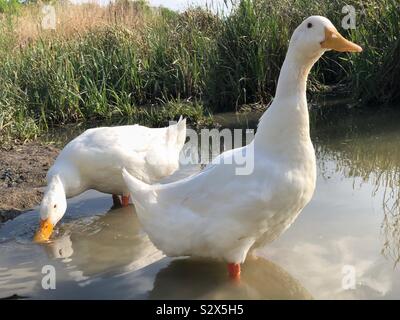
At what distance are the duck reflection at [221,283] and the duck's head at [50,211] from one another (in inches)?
43.8

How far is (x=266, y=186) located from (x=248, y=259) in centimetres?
87

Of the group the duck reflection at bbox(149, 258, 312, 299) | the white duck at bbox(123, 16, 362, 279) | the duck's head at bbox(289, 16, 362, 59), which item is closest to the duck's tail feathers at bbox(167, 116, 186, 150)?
the duck reflection at bbox(149, 258, 312, 299)

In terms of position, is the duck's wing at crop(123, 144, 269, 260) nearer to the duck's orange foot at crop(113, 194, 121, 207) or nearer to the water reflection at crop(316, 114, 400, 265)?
the water reflection at crop(316, 114, 400, 265)

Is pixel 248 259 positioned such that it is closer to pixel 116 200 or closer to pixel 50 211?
pixel 50 211

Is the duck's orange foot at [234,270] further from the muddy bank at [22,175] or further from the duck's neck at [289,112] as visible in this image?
the muddy bank at [22,175]

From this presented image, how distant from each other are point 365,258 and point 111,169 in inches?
93.1

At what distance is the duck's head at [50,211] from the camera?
4.27m

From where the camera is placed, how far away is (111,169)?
4867mm

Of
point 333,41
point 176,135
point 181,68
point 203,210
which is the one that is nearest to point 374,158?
point 176,135

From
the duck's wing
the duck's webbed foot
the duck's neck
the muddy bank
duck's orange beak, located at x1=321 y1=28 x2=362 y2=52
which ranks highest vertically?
duck's orange beak, located at x1=321 y1=28 x2=362 y2=52

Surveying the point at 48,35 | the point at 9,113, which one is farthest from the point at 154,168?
the point at 48,35

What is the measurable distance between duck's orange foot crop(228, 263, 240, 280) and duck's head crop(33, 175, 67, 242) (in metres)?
1.60

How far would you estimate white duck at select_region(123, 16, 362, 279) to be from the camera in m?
3.21
